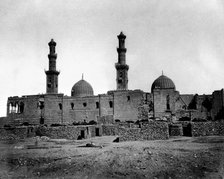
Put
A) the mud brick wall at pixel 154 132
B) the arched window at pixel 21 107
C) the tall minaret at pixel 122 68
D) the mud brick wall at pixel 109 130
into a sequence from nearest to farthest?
the mud brick wall at pixel 154 132, the mud brick wall at pixel 109 130, the tall minaret at pixel 122 68, the arched window at pixel 21 107

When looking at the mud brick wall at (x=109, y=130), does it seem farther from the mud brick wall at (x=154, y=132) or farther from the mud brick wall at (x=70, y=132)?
the mud brick wall at (x=154, y=132)

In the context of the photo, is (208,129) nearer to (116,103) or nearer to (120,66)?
(116,103)

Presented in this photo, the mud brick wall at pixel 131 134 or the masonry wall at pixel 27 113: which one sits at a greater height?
the masonry wall at pixel 27 113

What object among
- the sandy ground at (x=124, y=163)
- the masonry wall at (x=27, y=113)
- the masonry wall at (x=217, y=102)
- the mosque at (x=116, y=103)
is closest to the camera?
the sandy ground at (x=124, y=163)

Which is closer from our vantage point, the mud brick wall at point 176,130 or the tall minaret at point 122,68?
the mud brick wall at point 176,130

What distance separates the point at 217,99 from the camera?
42656 mm

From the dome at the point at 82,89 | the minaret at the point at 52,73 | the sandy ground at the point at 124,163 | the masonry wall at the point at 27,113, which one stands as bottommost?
the sandy ground at the point at 124,163

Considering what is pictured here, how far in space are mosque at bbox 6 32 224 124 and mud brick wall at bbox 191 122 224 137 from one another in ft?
54.1

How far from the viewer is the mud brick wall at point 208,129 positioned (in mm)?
23484

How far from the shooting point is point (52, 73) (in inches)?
1896

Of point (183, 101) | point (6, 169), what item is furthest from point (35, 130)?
point (183, 101)

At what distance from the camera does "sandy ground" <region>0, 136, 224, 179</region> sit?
12.9 m

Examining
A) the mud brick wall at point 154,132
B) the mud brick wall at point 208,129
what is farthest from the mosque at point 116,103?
the mud brick wall at point 154,132

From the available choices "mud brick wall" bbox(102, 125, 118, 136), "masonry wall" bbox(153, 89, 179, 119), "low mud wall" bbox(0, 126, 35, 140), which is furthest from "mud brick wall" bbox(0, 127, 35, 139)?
"masonry wall" bbox(153, 89, 179, 119)
